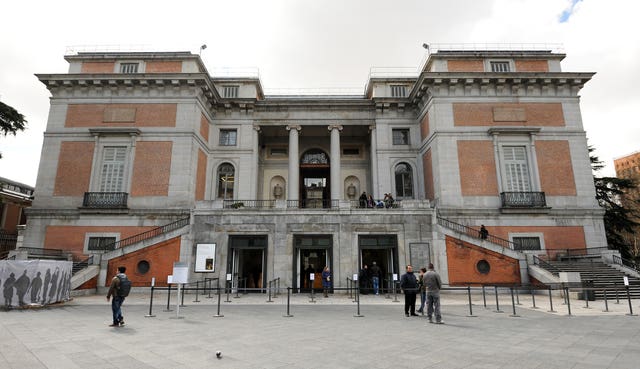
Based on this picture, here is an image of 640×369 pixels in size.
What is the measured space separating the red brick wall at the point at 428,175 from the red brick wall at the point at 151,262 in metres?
17.5

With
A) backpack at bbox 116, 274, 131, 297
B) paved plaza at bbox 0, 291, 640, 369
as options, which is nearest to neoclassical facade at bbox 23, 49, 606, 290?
paved plaza at bbox 0, 291, 640, 369

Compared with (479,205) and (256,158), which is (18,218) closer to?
(256,158)

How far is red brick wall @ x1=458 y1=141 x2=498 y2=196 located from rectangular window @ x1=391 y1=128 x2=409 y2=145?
5.24 meters

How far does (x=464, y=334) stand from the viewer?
8.59 metres

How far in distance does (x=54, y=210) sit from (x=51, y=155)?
404 cm

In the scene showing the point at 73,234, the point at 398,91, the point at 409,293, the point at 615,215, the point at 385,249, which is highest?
the point at 398,91

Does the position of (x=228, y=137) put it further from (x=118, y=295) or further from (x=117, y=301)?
(x=117, y=301)

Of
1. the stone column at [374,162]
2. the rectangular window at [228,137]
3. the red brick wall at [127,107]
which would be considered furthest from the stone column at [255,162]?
the stone column at [374,162]

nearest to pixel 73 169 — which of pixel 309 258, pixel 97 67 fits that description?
pixel 97 67

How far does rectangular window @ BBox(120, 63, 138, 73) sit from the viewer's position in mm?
27480

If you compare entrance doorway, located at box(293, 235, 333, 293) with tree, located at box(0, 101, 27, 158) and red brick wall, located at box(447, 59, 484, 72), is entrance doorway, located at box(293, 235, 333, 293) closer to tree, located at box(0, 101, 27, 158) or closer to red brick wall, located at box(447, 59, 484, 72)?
red brick wall, located at box(447, 59, 484, 72)

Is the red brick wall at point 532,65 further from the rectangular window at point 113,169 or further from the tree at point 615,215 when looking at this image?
the rectangular window at point 113,169

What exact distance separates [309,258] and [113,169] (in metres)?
15.1

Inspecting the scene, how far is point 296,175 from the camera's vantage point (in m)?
28.7
